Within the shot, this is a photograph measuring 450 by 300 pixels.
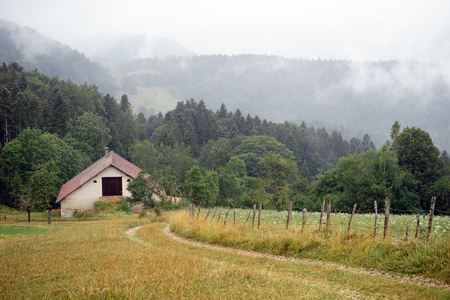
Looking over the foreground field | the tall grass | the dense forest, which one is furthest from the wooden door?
the foreground field

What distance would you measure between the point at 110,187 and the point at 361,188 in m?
38.9

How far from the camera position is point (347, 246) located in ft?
49.7

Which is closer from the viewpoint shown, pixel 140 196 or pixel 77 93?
pixel 140 196

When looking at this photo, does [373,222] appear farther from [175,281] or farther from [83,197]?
[83,197]

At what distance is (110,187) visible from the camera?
5375 cm

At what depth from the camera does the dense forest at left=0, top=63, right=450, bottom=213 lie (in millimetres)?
53375

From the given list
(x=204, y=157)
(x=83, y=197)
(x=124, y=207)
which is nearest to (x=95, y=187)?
(x=83, y=197)

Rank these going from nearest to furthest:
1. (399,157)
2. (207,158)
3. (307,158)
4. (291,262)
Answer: (291,262), (399,157), (207,158), (307,158)

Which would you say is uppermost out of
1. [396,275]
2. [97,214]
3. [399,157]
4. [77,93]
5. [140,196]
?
[77,93]

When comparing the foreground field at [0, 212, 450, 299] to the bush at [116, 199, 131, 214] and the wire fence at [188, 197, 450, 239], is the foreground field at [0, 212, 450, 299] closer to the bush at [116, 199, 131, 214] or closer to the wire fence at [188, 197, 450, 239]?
the wire fence at [188, 197, 450, 239]

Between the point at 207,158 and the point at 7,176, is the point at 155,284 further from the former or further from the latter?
the point at 207,158

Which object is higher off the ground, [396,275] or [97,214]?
[396,275]

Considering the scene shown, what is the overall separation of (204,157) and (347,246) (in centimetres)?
8967

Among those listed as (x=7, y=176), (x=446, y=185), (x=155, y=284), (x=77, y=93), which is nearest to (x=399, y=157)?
(x=446, y=185)
